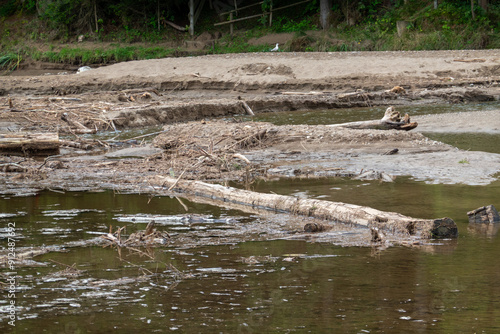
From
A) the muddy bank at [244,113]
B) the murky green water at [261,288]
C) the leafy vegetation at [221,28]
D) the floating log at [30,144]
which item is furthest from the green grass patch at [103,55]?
the murky green water at [261,288]

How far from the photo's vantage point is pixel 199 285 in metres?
4.14

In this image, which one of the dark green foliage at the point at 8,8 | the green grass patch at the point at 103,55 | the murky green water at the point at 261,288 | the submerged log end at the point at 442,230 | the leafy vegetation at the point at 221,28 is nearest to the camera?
the murky green water at the point at 261,288

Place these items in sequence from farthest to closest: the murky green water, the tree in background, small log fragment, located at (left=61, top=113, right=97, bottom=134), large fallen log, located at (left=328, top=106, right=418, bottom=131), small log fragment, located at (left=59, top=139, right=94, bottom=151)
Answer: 1. the tree in background
2. small log fragment, located at (left=61, top=113, right=97, bottom=134)
3. small log fragment, located at (left=59, top=139, right=94, bottom=151)
4. large fallen log, located at (left=328, top=106, right=418, bottom=131)
5. the murky green water

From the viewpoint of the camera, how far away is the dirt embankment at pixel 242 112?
29.4 ft

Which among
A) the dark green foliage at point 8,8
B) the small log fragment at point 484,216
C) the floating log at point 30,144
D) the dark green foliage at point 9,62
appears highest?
the dark green foliage at point 8,8

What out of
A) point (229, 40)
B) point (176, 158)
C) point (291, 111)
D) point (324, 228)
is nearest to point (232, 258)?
point (324, 228)

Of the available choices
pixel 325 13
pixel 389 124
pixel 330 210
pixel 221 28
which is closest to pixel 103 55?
pixel 221 28

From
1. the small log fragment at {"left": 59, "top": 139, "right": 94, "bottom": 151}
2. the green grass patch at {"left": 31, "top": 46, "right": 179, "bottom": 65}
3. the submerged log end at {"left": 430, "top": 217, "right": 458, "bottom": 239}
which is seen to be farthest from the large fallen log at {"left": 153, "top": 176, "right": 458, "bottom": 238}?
the green grass patch at {"left": 31, "top": 46, "right": 179, "bottom": 65}

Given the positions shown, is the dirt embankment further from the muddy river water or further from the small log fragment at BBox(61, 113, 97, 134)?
the muddy river water

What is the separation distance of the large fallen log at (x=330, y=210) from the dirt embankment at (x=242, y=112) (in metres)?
1.03

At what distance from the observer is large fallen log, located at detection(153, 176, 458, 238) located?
528 cm

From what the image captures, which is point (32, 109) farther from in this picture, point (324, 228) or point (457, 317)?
point (457, 317)

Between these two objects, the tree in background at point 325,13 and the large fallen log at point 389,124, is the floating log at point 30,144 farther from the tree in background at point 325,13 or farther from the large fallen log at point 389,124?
the tree in background at point 325,13

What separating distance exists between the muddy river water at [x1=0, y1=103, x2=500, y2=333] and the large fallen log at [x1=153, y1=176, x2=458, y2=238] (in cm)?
19
